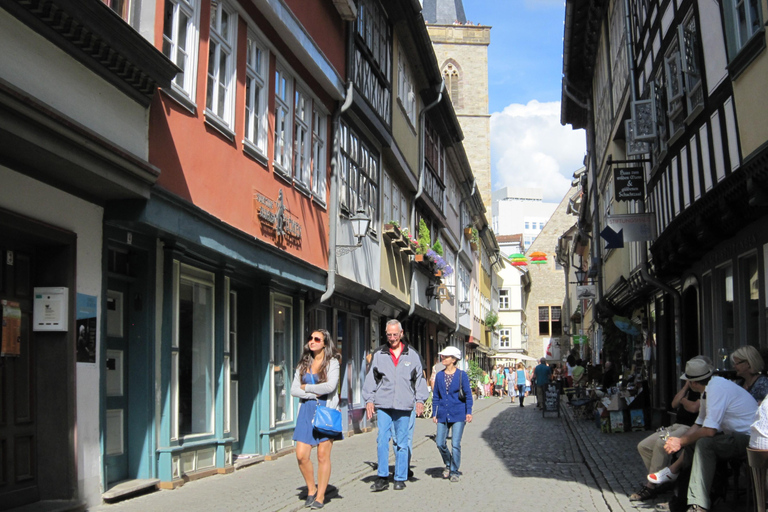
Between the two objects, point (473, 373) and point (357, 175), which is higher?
point (357, 175)

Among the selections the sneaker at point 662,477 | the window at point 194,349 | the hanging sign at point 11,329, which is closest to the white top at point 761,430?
the sneaker at point 662,477

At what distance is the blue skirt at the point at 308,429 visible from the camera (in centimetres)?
848

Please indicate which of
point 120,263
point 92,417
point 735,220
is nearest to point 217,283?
point 120,263

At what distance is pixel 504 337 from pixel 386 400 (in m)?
65.5

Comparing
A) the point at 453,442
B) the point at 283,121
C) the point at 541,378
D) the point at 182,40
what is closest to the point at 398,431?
the point at 453,442

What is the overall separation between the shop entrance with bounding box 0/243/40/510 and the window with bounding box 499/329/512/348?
6707 cm

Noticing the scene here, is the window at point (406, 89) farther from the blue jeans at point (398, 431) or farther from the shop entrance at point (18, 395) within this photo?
the shop entrance at point (18, 395)

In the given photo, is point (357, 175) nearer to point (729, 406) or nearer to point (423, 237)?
point (423, 237)

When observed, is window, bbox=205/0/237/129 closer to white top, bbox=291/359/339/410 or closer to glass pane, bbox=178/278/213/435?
glass pane, bbox=178/278/213/435

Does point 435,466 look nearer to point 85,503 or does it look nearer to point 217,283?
point 217,283

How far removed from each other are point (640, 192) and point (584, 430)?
17.7 ft

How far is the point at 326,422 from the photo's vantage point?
8.48 meters

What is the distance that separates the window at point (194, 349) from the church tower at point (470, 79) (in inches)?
2352

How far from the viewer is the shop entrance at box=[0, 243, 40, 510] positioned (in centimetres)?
746
